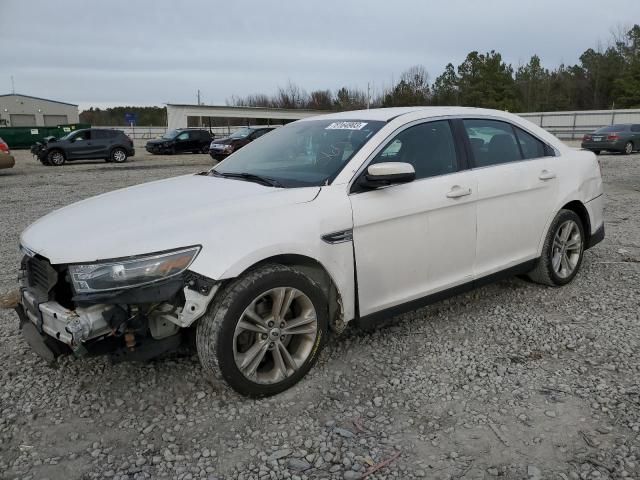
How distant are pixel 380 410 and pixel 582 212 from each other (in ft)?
10.1

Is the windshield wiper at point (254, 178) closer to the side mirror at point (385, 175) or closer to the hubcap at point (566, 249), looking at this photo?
the side mirror at point (385, 175)

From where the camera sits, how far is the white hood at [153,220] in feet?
8.91

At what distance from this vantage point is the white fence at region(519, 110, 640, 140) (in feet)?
135

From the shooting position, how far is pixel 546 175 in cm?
445

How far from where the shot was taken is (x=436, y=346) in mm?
3717

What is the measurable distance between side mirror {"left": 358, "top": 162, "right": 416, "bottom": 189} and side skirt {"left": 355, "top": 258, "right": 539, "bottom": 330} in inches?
32.7

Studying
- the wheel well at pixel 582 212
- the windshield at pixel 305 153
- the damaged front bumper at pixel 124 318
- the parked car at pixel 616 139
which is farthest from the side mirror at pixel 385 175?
the parked car at pixel 616 139

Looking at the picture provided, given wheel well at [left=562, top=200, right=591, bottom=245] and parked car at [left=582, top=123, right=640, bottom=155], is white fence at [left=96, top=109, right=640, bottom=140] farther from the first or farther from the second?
wheel well at [left=562, top=200, right=591, bottom=245]

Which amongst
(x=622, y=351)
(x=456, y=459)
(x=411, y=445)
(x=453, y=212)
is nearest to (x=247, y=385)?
(x=411, y=445)

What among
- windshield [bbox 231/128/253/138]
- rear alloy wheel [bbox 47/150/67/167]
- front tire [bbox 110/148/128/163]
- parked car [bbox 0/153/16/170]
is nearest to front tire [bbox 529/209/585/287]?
parked car [bbox 0/153/16/170]

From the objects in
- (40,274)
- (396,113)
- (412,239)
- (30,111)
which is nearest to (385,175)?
(412,239)

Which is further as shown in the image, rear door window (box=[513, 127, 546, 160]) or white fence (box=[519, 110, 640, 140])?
white fence (box=[519, 110, 640, 140])

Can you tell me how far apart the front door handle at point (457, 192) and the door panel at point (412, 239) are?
2 centimetres

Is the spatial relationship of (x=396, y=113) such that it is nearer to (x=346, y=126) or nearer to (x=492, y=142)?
(x=346, y=126)
